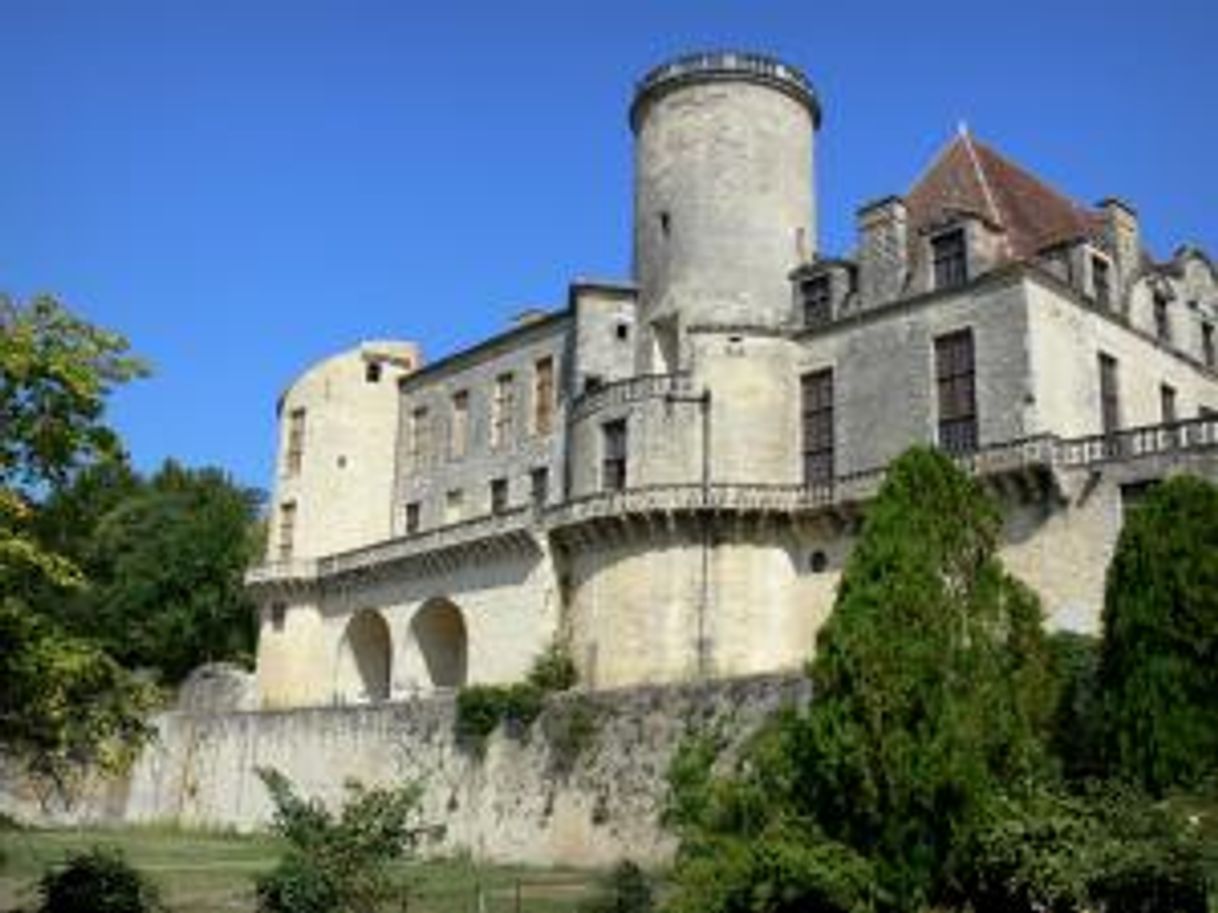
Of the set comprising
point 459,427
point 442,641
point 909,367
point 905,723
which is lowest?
point 905,723

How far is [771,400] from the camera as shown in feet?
126

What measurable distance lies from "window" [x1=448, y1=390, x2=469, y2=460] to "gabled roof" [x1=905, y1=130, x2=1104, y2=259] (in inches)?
615

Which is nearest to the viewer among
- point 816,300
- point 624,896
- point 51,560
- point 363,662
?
point 51,560

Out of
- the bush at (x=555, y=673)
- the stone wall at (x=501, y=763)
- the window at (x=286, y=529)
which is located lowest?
the stone wall at (x=501, y=763)

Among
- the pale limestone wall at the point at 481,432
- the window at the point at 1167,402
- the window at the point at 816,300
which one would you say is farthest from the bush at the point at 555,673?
the window at the point at 1167,402

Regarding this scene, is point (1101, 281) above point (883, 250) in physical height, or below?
below

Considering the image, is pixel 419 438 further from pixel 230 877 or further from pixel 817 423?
pixel 230 877

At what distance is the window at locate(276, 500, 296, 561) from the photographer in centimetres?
5041

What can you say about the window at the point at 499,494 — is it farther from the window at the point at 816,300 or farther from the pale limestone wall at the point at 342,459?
the window at the point at 816,300

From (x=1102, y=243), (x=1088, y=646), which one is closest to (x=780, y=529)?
(x=1102, y=243)

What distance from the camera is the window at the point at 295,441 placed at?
2028 inches

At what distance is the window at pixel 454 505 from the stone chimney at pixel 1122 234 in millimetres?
20288

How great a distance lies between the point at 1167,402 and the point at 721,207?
12.1m

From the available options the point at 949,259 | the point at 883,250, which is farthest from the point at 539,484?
the point at 949,259
